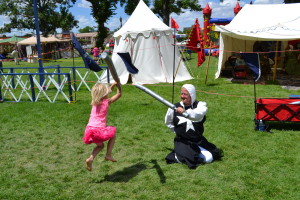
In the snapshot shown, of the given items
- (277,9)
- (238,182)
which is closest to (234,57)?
(277,9)

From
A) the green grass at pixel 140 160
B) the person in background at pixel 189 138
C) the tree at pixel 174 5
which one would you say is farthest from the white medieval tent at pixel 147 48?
the tree at pixel 174 5

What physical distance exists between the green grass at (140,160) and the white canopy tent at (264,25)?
406 cm

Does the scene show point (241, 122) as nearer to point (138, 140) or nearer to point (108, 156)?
point (138, 140)

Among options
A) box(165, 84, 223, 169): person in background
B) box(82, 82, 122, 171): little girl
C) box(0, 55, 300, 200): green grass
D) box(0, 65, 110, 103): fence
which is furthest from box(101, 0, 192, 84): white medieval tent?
box(82, 82, 122, 171): little girl

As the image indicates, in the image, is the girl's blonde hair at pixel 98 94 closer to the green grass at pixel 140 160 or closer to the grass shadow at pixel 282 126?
the green grass at pixel 140 160

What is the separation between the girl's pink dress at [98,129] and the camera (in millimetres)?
3889

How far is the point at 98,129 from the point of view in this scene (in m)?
3.90

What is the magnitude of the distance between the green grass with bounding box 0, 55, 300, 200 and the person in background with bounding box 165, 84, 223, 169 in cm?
14

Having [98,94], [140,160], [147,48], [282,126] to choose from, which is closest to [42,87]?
[147,48]

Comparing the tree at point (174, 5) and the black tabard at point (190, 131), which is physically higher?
the tree at point (174, 5)

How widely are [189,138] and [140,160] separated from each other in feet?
2.95

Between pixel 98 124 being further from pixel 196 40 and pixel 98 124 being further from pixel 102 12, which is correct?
pixel 102 12

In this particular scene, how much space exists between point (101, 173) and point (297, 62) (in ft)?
42.7

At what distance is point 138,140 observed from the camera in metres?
5.70
